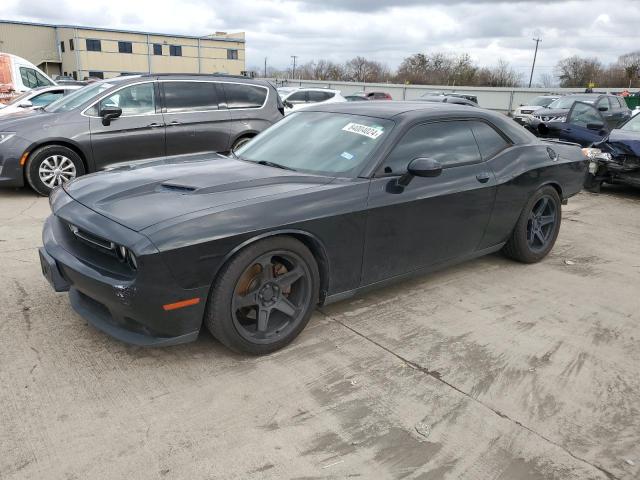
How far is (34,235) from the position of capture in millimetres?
5449

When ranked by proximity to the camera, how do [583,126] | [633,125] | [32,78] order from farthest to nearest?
[32,78], [583,126], [633,125]

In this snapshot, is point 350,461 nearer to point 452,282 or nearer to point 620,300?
point 452,282

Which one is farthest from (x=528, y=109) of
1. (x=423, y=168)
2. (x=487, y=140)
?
(x=423, y=168)

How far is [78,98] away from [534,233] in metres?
6.37

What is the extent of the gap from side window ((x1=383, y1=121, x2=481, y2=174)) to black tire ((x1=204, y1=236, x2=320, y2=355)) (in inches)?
39.2

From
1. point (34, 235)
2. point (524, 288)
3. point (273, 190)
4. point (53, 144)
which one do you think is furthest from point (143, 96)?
point (524, 288)

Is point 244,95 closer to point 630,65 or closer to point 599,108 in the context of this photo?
point 599,108

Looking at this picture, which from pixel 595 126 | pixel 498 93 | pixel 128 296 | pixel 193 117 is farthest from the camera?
pixel 498 93

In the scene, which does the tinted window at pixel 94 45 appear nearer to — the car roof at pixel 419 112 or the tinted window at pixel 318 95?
the tinted window at pixel 318 95

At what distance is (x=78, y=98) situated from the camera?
754 centimetres

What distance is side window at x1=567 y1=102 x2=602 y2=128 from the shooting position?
1080 cm

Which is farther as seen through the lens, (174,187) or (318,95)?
(318,95)

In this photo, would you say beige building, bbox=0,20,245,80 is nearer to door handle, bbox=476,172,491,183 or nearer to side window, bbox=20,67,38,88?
side window, bbox=20,67,38,88

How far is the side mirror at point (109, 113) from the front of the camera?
7.11 meters
